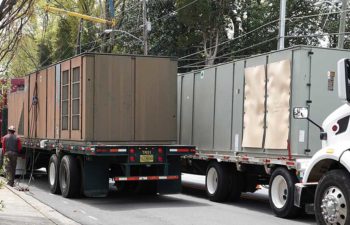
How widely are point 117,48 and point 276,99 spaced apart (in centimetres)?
2827

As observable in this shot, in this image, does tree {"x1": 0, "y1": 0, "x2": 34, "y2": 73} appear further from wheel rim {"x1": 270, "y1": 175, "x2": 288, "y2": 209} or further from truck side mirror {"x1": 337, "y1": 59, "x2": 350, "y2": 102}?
wheel rim {"x1": 270, "y1": 175, "x2": 288, "y2": 209}

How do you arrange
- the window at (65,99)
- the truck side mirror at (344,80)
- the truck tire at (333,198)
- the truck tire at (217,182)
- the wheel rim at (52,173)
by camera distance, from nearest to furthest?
the truck tire at (333,198)
the truck side mirror at (344,80)
the truck tire at (217,182)
the window at (65,99)
the wheel rim at (52,173)

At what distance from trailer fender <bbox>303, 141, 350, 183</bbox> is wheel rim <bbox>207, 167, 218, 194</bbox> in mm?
5540

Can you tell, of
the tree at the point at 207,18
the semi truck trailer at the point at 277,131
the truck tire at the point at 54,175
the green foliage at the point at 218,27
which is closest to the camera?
the semi truck trailer at the point at 277,131

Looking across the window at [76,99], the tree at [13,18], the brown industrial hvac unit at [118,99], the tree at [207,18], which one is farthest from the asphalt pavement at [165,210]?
the tree at [207,18]

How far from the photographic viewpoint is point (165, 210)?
1181 cm

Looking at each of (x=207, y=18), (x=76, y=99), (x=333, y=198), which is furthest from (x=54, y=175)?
(x=207, y=18)

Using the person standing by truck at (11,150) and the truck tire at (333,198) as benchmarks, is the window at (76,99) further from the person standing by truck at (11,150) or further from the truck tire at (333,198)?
the truck tire at (333,198)

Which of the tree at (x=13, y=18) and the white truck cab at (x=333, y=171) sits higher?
the tree at (x=13, y=18)

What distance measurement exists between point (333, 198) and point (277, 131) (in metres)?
4.20

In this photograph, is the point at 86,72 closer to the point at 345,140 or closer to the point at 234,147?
the point at 234,147

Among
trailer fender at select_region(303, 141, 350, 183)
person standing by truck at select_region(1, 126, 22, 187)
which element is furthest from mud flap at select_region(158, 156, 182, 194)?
trailer fender at select_region(303, 141, 350, 183)

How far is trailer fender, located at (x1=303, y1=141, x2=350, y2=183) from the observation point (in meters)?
7.38

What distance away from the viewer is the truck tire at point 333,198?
7027 mm
